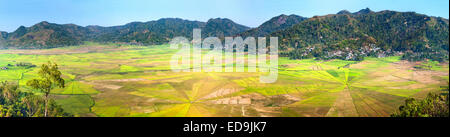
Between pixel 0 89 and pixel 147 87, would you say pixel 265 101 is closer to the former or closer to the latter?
pixel 147 87

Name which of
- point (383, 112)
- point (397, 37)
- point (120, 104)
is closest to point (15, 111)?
point (120, 104)

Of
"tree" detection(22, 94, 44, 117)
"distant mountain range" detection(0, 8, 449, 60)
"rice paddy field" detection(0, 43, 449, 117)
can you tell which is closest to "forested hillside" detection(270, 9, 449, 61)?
"distant mountain range" detection(0, 8, 449, 60)

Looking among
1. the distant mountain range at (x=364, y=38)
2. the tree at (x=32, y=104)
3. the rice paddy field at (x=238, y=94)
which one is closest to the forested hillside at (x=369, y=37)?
the distant mountain range at (x=364, y=38)

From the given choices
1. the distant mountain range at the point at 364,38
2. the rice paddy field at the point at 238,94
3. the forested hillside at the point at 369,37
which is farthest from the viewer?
the distant mountain range at the point at 364,38

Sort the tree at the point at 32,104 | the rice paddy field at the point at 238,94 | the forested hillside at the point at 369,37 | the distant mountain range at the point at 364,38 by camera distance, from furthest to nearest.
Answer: the distant mountain range at the point at 364,38
the forested hillside at the point at 369,37
the rice paddy field at the point at 238,94
the tree at the point at 32,104

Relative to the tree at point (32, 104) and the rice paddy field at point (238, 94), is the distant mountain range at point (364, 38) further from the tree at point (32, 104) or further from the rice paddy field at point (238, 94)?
the tree at point (32, 104)

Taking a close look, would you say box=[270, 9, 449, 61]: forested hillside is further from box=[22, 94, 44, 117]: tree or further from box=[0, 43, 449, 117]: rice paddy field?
box=[22, 94, 44, 117]: tree

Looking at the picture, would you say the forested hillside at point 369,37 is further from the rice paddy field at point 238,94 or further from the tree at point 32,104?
the tree at point 32,104

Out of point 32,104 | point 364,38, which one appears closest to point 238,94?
point 32,104

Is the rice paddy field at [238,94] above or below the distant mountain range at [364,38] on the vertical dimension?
below

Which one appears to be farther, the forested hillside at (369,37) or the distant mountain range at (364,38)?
the distant mountain range at (364,38)

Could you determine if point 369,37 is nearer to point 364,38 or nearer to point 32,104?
point 364,38

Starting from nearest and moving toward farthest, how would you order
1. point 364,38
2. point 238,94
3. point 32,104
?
point 32,104 → point 238,94 → point 364,38
